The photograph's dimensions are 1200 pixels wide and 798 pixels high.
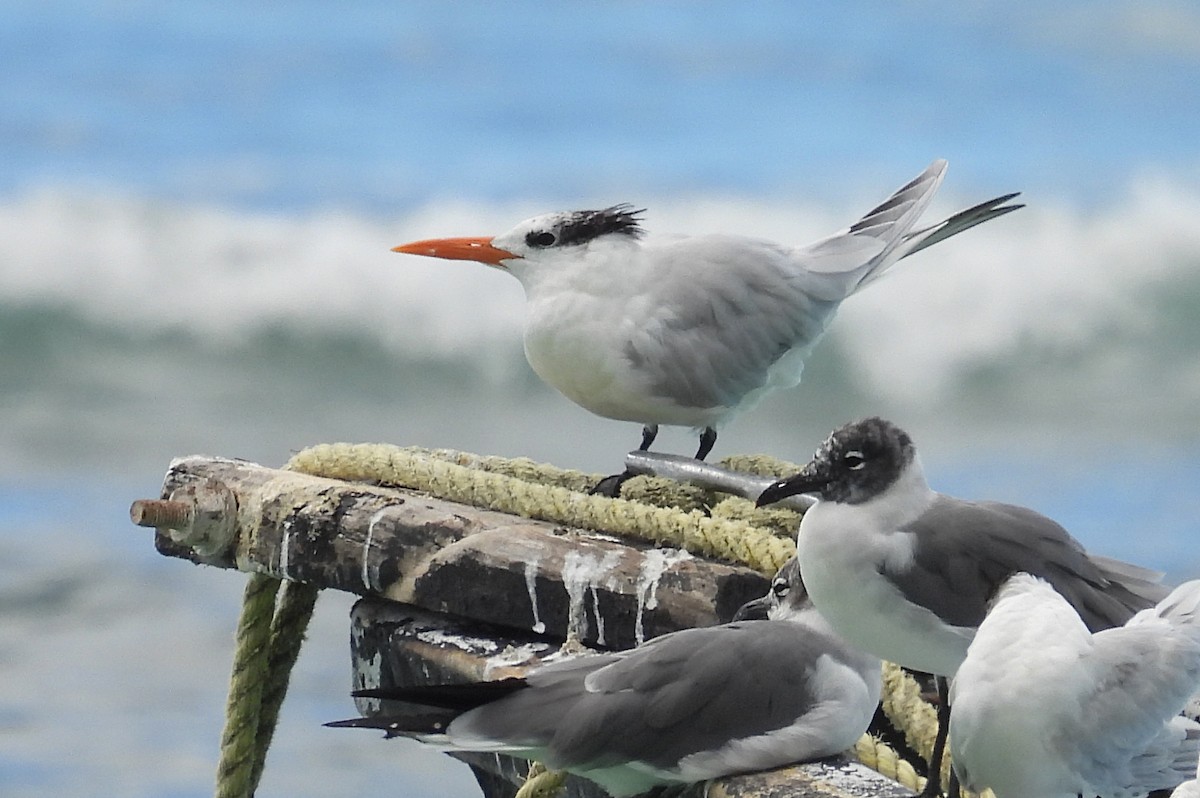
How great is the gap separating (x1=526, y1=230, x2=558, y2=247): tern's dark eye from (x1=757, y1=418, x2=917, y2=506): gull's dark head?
123 cm

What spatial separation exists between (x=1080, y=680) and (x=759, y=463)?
4.19 feet

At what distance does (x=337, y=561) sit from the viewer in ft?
7.64

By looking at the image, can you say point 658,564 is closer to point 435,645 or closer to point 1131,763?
point 435,645

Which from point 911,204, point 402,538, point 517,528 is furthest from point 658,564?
point 911,204

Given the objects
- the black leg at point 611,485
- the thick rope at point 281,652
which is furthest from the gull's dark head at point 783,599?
the thick rope at point 281,652

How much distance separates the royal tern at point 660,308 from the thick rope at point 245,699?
23.2 inches

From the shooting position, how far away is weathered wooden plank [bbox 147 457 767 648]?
1948 mm

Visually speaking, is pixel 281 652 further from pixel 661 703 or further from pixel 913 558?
pixel 913 558

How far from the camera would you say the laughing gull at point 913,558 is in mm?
1567

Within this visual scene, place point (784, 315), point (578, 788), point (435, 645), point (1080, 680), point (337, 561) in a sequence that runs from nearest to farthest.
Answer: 1. point (1080, 680)
2. point (578, 788)
3. point (435, 645)
4. point (337, 561)
5. point (784, 315)

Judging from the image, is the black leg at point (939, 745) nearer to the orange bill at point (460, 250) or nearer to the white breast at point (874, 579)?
the white breast at point (874, 579)

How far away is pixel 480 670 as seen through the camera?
6.59ft

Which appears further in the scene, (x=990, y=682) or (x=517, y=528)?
(x=517, y=528)

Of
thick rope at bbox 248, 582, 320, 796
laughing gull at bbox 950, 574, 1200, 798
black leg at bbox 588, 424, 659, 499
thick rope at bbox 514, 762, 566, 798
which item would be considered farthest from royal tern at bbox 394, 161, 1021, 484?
laughing gull at bbox 950, 574, 1200, 798
